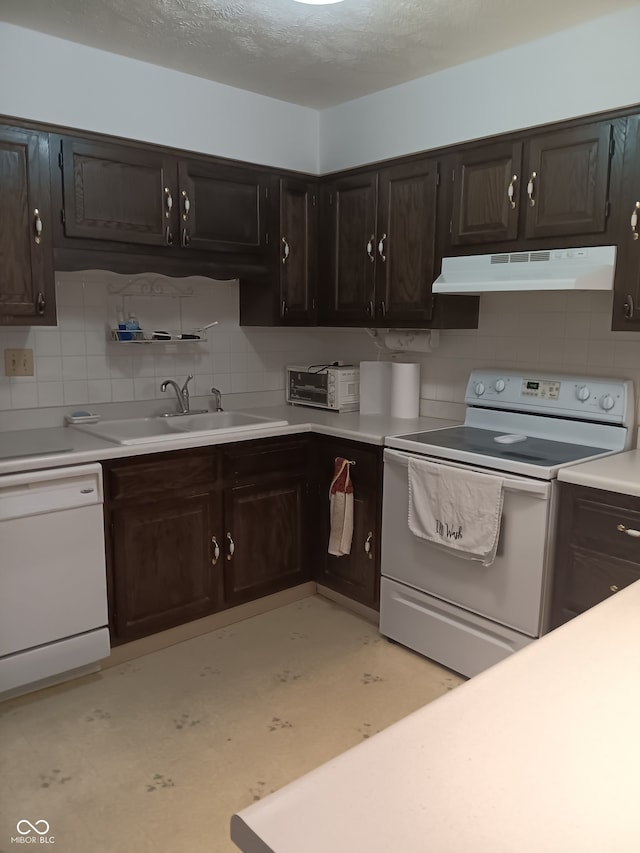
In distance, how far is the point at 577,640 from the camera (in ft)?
3.58

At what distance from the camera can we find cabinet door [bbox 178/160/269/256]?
2.98 m

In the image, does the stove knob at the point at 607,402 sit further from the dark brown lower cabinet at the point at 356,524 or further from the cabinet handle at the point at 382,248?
the cabinet handle at the point at 382,248

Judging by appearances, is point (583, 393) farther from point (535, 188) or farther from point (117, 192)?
point (117, 192)

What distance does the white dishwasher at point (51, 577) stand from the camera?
237cm

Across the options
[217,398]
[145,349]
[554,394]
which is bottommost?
[217,398]

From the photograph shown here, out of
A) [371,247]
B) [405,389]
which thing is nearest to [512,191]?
[371,247]

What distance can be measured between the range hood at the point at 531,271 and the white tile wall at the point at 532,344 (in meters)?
0.33

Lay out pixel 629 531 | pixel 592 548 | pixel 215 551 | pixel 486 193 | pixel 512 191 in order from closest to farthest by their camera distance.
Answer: pixel 629 531 < pixel 592 548 < pixel 512 191 < pixel 486 193 < pixel 215 551

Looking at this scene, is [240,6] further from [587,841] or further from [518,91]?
[587,841]

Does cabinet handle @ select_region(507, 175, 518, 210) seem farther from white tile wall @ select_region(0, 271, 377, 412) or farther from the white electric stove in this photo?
white tile wall @ select_region(0, 271, 377, 412)

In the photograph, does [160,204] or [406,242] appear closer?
[160,204]

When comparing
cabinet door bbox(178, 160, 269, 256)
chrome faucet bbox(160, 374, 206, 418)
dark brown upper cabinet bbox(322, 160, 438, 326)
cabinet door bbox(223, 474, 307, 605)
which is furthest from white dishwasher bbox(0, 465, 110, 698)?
dark brown upper cabinet bbox(322, 160, 438, 326)

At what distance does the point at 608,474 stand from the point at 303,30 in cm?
196

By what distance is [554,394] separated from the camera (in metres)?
2.82
